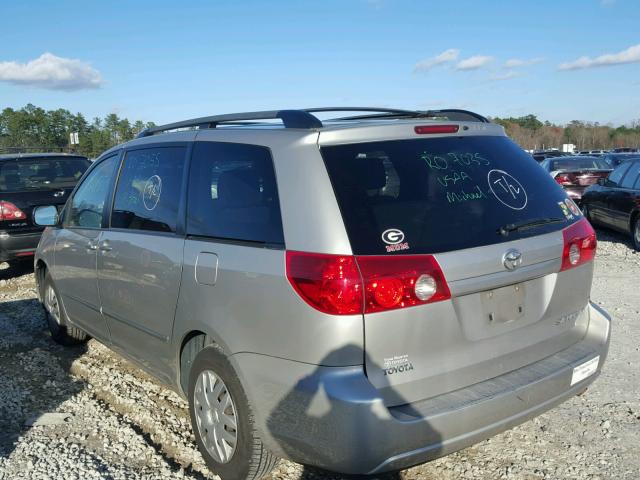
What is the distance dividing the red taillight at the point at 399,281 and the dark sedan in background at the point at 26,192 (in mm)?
7312

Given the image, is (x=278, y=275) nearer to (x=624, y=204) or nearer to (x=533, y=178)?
(x=533, y=178)

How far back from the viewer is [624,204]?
1082 cm

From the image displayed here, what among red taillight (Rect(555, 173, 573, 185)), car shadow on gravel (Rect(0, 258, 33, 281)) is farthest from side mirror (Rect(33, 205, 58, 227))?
red taillight (Rect(555, 173, 573, 185))

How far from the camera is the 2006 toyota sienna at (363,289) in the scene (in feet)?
8.55

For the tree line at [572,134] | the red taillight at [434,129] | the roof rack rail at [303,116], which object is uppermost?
the roof rack rail at [303,116]

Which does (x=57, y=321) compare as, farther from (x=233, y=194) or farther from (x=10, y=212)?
(x=10, y=212)

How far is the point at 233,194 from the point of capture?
10.6 ft

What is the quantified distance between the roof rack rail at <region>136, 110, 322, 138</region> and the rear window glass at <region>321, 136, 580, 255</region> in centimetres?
23

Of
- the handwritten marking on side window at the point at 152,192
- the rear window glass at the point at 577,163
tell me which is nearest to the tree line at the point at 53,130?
A: the rear window glass at the point at 577,163

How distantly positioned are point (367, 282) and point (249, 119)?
1.35 meters

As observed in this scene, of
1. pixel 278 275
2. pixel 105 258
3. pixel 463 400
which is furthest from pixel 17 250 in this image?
pixel 463 400

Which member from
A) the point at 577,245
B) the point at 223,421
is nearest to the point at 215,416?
the point at 223,421

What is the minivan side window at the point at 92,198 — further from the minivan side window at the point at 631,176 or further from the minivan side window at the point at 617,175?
the minivan side window at the point at 617,175

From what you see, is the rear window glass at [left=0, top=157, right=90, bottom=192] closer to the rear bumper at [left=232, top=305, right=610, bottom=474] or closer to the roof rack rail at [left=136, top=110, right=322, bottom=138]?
the roof rack rail at [left=136, top=110, right=322, bottom=138]
